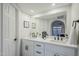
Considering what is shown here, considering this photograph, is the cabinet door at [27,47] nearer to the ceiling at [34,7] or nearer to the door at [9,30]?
the door at [9,30]

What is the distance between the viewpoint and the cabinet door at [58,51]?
1.35m

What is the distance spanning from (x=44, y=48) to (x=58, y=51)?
9.6 inches

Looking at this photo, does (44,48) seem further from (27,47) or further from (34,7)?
(34,7)

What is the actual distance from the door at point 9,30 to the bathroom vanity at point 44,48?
212 mm

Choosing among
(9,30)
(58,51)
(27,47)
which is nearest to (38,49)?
(27,47)

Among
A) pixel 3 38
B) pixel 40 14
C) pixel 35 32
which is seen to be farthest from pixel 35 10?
pixel 3 38

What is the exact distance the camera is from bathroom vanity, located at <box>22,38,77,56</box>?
1382 millimetres

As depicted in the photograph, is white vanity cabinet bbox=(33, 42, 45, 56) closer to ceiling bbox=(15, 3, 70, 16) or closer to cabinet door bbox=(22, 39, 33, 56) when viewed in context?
cabinet door bbox=(22, 39, 33, 56)

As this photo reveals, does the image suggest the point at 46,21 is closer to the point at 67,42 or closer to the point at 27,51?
the point at 67,42

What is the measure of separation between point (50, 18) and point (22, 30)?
20.7 inches

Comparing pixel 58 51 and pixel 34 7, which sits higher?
pixel 34 7

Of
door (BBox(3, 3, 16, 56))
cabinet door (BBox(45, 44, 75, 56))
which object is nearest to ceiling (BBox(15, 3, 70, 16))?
door (BBox(3, 3, 16, 56))

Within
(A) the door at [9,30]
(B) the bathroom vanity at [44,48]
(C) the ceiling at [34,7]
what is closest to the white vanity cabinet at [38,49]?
(B) the bathroom vanity at [44,48]

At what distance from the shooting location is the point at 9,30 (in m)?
1.50
